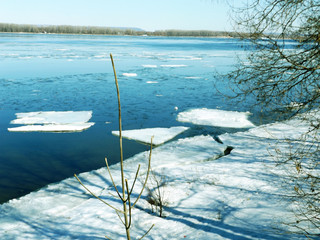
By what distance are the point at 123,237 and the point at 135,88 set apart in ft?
37.0

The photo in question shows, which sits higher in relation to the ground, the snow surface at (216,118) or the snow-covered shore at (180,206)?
the snow surface at (216,118)

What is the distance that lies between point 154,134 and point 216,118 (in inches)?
116

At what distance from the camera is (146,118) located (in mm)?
10164

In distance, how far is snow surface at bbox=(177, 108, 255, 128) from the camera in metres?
9.73

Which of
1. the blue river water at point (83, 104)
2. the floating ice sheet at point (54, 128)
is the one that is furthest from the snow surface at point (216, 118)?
the floating ice sheet at point (54, 128)

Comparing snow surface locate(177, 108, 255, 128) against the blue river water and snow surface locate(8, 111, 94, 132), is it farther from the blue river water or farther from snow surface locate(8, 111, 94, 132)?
snow surface locate(8, 111, 94, 132)

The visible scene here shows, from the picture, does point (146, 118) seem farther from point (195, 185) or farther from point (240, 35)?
point (240, 35)

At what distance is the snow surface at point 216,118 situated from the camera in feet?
31.9

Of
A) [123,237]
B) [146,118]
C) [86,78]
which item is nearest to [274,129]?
[146,118]

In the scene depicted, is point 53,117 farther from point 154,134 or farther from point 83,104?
point 154,134

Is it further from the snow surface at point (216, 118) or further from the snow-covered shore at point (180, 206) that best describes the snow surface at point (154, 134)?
the snow-covered shore at point (180, 206)

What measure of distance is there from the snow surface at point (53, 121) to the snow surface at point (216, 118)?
11.5 feet

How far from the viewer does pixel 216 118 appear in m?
10.2

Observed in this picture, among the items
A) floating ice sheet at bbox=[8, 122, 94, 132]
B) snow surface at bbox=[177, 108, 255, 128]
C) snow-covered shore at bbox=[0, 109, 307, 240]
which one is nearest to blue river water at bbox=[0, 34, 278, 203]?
floating ice sheet at bbox=[8, 122, 94, 132]
